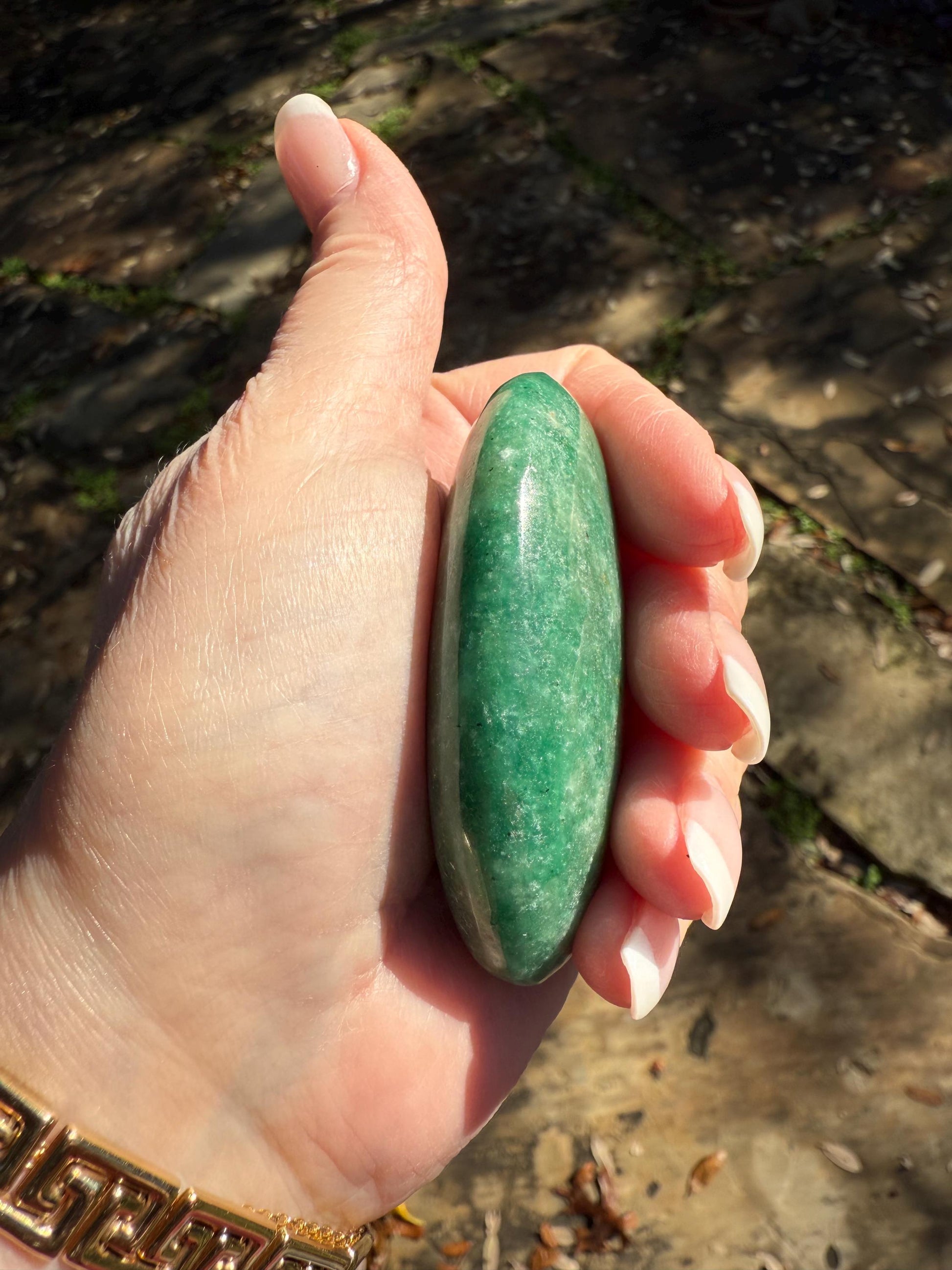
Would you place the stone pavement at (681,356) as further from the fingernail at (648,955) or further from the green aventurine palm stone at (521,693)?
the green aventurine palm stone at (521,693)

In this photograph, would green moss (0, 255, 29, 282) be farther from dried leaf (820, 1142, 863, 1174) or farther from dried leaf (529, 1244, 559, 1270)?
dried leaf (820, 1142, 863, 1174)

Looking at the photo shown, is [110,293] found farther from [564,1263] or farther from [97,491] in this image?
[564,1263]

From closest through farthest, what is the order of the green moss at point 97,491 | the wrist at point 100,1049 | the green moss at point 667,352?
the wrist at point 100,1049
the green moss at point 667,352
the green moss at point 97,491

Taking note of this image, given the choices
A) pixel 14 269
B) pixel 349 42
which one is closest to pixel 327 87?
pixel 349 42

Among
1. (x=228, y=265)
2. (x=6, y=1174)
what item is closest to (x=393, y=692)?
(x=6, y=1174)

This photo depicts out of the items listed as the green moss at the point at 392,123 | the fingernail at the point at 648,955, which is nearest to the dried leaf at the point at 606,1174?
the fingernail at the point at 648,955

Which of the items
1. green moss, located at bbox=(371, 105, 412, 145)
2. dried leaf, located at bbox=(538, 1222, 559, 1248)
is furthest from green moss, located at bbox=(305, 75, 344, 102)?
dried leaf, located at bbox=(538, 1222, 559, 1248)
